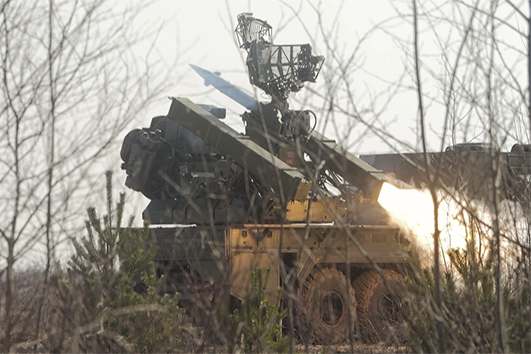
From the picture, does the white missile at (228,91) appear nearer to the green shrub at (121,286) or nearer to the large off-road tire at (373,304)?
the large off-road tire at (373,304)

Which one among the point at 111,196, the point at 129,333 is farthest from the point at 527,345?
the point at 111,196

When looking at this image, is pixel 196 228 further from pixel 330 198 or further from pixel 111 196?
pixel 111 196

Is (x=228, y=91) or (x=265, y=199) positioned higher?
(x=228, y=91)

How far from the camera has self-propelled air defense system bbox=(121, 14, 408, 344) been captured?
52.5 feet

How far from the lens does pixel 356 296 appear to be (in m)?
17.5

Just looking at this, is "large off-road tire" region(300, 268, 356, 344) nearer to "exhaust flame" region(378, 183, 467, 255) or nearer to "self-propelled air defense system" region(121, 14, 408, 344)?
"self-propelled air defense system" region(121, 14, 408, 344)

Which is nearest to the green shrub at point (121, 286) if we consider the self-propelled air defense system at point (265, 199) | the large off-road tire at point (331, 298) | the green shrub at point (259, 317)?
the green shrub at point (259, 317)

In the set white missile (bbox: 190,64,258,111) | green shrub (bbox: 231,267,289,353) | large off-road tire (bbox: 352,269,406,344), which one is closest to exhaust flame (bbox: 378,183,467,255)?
large off-road tire (bbox: 352,269,406,344)

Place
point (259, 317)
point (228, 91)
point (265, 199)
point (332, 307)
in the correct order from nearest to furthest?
1. point (259, 317)
2. point (265, 199)
3. point (332, 307)
4. point (228, 91)

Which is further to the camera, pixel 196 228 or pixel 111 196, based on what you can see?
pixel 196 228

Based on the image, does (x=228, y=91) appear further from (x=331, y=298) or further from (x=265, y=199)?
(x=331, y=298)

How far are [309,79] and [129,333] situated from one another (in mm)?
6843

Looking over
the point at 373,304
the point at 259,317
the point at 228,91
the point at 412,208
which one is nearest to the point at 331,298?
the point at 373,304

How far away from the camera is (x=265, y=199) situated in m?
16.3
